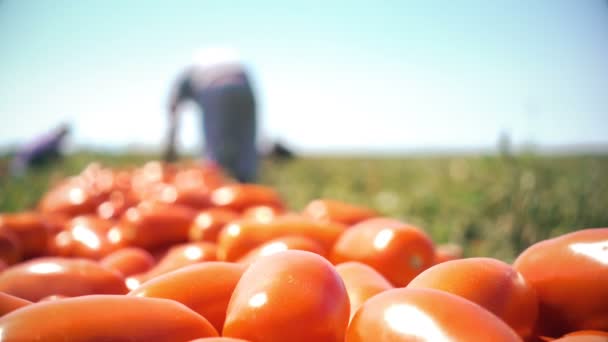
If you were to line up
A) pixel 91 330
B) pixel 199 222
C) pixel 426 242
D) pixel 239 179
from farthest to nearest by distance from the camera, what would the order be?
pixel 239 179, pixel 199 222, pixel 426 242, pixel 91 330

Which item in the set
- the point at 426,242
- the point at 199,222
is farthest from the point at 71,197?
the point at 426,242

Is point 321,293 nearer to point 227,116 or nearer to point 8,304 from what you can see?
point 8,304

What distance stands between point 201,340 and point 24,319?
25 centimetres

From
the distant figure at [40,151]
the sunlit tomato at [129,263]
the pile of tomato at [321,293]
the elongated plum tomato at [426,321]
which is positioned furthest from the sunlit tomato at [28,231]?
the distant figure at [40,151]

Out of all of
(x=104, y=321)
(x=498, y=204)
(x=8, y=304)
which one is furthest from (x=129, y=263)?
(x=498, y=204)

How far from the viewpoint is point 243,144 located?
4973mm

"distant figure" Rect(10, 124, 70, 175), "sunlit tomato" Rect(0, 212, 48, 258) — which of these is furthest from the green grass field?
"sunlit tomato" Rect(0, 212, 48, 258)

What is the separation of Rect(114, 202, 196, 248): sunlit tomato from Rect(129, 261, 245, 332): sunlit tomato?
3.69 ft

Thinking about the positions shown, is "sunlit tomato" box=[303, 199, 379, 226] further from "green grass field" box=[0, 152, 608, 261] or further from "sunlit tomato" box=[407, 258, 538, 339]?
"sunlit tomato" box=[407, 258, 538, 339]

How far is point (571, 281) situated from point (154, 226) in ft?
5.16

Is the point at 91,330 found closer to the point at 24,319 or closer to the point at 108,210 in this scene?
the point at 24,319

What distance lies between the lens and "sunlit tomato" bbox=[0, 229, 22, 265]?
1.77 metres

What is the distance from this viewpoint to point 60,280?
1272 mm

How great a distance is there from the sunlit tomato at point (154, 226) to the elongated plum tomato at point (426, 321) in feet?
4.70
